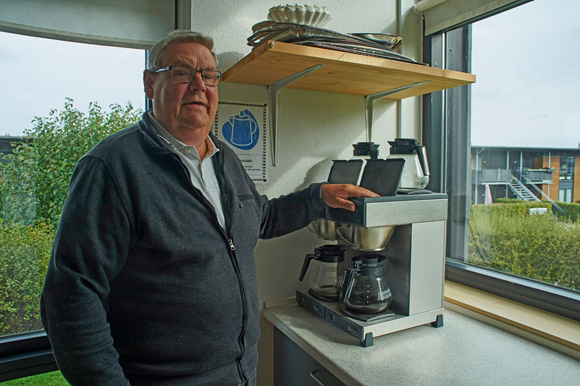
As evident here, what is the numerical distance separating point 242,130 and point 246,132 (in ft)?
→ 0.06

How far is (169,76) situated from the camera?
1.04 metres

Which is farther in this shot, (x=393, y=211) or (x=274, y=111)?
(x=274, y=111)

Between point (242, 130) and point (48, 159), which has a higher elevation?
point (242, 130)

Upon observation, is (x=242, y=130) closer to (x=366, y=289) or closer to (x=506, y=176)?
(x=366, y=289)

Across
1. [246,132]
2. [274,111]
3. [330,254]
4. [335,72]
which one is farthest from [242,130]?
[330,254]

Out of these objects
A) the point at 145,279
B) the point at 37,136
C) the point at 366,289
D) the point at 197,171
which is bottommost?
the point at 366,289

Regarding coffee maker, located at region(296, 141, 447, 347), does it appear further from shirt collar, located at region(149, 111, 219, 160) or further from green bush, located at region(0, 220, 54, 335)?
green bush, located at region(0, 220, 54, 335)

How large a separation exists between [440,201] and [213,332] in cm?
82

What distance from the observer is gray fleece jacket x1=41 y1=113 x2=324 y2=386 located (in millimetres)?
833

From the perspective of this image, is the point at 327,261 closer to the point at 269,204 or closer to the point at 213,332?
the point at 269,204

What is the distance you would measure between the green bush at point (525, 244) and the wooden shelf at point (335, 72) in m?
0.56

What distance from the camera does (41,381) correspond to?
1275 millimetres

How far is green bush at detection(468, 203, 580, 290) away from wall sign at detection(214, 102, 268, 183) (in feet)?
3.09

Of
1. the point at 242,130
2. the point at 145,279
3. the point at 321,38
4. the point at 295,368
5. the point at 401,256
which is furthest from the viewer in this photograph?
the point at 242,130
